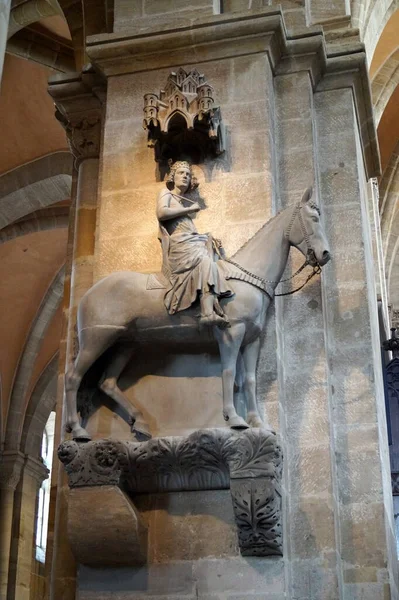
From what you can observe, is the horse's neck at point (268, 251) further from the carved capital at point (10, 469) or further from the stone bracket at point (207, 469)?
the carved capital at point (10, 469)

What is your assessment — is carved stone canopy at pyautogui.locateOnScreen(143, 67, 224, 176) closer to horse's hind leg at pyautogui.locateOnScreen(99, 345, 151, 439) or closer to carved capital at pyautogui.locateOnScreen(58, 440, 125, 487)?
horse's hind leg at pyautogui.locateOnScreen(99, 345, 151, 439)

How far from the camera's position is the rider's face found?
6.29 meters

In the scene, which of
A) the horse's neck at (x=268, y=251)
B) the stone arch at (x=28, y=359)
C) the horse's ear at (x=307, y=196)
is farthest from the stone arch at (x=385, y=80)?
the horse's neck at (x=268, y=251)

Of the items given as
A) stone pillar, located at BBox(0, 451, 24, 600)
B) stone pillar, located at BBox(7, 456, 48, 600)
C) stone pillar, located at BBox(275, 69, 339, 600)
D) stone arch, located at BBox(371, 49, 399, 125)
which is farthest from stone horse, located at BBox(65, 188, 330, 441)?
stone pillar, located at BBox(7, 456, 48, 600)

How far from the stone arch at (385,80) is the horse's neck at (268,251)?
7.56 m

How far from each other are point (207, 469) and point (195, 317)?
0.91 metres

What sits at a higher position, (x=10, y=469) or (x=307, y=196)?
(x=10, y=469)

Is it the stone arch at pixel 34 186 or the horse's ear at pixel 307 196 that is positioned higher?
the stone arch at pixel 34 186

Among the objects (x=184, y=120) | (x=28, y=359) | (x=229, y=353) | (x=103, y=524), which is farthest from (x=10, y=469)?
(x=229, y=353)

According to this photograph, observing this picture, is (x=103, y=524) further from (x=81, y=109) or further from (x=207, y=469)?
(x=81, y=109)

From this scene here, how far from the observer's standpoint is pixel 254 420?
5.57 metres

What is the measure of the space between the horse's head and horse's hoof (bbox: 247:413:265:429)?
3.25 ft

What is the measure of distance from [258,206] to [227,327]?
39.0 inches

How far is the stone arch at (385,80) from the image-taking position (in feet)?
43.0
